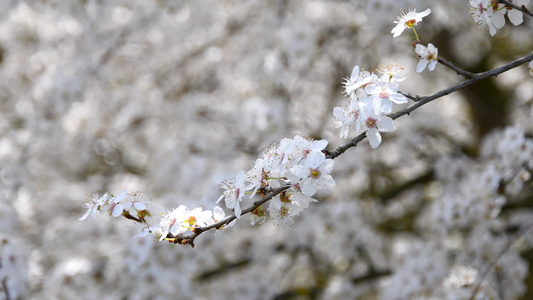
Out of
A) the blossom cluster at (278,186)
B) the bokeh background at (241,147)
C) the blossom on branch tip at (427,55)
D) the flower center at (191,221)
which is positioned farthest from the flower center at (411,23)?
the bokeh background at (241,147)

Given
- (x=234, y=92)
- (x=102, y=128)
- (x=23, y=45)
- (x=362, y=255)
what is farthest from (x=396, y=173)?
(x=23, y=45)

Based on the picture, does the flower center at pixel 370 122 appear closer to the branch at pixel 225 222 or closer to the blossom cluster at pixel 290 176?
the blossom cluster at pixel 290 176

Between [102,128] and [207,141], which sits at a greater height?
[102,128]

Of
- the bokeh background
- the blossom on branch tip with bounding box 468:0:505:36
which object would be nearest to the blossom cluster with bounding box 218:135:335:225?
the blossom on branch tip with bounding box 468:0:505:36

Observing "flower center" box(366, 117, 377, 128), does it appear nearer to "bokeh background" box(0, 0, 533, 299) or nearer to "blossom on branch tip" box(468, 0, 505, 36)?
"blossom on branch tip" box(468, 0, 505, 36)

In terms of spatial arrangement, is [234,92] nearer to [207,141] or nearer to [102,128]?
[207,141]

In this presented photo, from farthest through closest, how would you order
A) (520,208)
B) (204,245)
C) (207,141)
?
(207,141) < (204,245) < (520,208)
